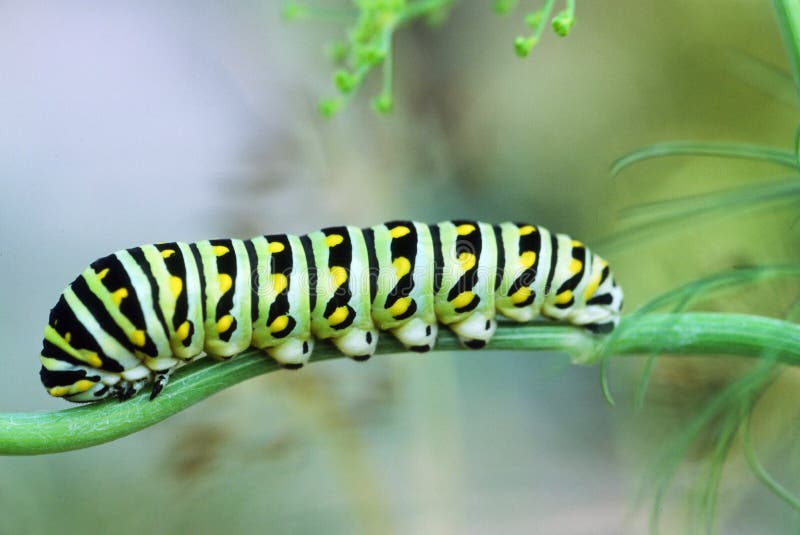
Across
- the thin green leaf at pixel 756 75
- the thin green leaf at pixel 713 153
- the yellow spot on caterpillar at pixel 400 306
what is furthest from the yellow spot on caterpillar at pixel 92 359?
the thin green leaf at pixel 756 75

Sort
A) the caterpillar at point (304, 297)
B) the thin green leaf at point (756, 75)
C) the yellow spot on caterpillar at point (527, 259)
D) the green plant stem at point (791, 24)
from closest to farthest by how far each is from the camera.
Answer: the green plant stem at point (791, 24), the caterpillar at point (304, 297), the yellow spot on caterpillar at point (527, 259), the thin green leaf at point (756, 75)

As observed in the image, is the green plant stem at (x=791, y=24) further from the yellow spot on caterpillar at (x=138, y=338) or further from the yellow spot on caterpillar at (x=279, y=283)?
the yellow spot on caterpillar at (x=138, y=338)

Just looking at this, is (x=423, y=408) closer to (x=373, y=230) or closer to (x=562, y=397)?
(x=562, y=397)

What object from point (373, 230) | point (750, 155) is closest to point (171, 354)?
point (373, 230)

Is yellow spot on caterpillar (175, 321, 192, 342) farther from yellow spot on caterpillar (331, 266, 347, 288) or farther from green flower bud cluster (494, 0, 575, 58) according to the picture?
green flower bud cluster (494, 0, 575, 58)

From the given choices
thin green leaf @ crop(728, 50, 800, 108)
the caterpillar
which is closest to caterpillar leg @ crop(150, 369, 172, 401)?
the caterpillar

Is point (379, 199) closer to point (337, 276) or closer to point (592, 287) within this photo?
point (592, 287)
